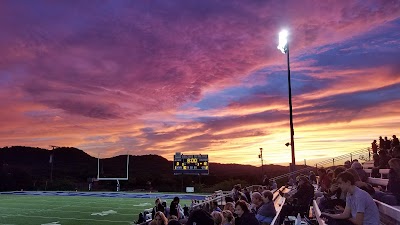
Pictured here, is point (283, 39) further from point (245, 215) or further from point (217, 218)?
point (217, 218)

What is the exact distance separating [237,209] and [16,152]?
15413 centimetres

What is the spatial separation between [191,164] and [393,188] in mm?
38845

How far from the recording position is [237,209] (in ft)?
22.3

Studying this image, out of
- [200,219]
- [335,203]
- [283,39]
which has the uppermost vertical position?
[283,39]

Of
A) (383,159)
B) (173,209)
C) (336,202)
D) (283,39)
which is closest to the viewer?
(336,202)

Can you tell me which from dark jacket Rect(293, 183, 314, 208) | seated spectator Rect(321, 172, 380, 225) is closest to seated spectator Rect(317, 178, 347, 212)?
seated spectator Rect(321, 172, 380, 225)

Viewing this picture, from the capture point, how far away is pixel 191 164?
45.2 metres

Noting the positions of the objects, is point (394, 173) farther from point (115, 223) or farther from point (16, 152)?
point (16, 152)

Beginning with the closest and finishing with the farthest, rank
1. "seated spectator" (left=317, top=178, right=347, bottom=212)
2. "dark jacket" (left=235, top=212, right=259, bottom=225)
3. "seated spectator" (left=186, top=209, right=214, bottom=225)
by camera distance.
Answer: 1. "seated spectator" (left=317, top=178, right=347, bottom=212)
2. "seated spectator" (left=186, top=209, right=214, bottom=225)
3. "dark jacket" (left=235, top=212, right=259, bottom=225)

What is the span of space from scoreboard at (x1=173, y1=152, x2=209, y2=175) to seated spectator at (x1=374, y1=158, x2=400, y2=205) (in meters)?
38.3

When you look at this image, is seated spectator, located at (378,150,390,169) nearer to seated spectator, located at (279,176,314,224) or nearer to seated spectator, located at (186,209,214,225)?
seated spectator, located at (279,176,314,224)

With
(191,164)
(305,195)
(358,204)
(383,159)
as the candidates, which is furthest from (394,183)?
(191,164)

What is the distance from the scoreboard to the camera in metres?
45.0

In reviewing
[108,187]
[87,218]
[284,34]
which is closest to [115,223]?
[87,218]
